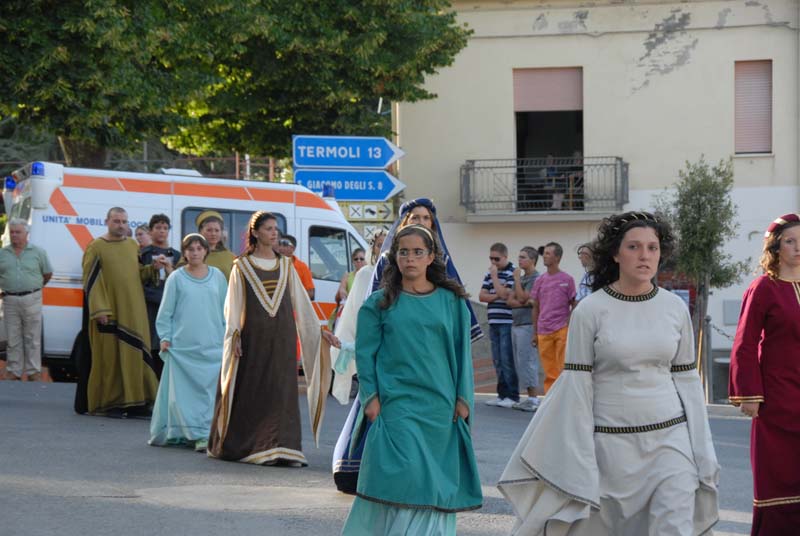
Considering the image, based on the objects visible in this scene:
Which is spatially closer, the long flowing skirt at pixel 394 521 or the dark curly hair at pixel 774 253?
the long flowing skirt at pixel 394 521

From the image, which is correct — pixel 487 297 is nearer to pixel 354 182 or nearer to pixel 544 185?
pixel 354 182

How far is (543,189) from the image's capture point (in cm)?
2895

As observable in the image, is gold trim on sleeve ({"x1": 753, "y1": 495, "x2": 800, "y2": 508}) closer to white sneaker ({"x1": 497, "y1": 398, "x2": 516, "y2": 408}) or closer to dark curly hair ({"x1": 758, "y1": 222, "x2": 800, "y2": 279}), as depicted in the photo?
dark curly hair ({"x1": 758, "y1": 222, "x2": 800, "y2": 279})

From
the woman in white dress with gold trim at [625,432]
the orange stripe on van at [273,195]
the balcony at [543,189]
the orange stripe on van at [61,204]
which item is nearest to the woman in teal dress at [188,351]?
the orange stripe on van at [61,204]

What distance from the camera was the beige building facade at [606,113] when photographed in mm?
28484

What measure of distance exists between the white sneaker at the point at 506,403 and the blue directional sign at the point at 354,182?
3.76 meters

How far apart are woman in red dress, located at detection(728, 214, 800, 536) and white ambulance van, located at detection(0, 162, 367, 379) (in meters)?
11.4

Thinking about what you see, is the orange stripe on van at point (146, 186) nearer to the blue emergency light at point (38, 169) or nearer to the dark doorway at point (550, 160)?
the blue emergency light at point (38, 169)

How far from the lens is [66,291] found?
17.7m

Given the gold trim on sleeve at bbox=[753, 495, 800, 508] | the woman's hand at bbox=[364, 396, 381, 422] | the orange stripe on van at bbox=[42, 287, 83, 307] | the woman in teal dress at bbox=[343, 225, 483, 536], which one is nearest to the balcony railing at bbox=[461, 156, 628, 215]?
the orange stripe on van at bbox=[42, 287, 83, 307]

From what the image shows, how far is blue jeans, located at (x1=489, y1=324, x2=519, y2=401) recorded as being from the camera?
1598 cm

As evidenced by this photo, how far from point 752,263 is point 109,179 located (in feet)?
50.6

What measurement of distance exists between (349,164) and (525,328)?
4106 millimetres

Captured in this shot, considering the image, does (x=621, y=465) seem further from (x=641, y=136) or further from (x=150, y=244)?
(x=641, y=136)
